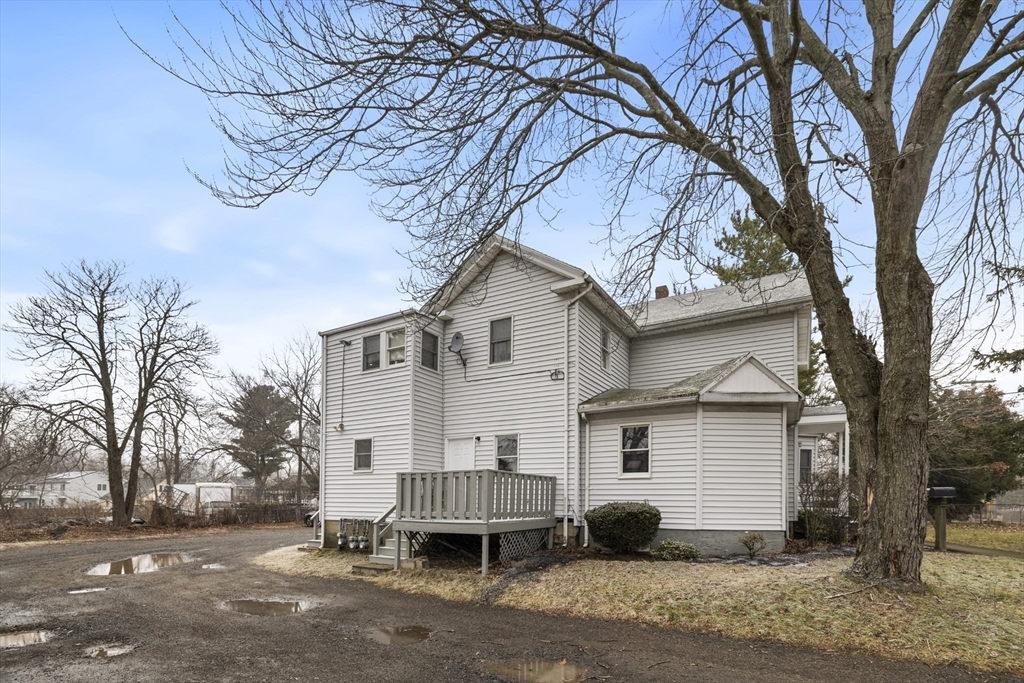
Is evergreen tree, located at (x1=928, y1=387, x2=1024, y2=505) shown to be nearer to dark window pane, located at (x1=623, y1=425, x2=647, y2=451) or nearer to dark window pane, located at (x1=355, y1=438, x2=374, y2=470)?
dark window pane, located at (x1=623, y1=425, x2=647, y2=451)

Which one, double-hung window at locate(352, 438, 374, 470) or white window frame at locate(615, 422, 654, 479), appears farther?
double-hung window at locate(352, 438, 374, 470)

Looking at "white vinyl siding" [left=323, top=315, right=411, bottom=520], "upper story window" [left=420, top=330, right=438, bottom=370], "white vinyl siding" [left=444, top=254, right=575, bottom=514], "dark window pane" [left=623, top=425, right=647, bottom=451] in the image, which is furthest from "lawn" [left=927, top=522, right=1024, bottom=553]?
"white vinyl siding" [left=323, top=315, right=411, bottom=520]

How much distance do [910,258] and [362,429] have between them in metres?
12.7

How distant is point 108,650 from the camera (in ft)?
23.8

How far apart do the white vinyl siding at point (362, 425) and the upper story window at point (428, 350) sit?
0.59 metres

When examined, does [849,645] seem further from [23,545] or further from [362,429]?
[23,545]

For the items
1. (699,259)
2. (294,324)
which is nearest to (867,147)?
(699,259)

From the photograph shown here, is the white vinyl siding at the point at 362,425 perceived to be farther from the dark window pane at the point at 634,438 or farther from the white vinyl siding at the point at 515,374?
the dark window pane at the point at 634,438

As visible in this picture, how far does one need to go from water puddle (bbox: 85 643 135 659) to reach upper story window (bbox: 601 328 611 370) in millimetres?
11164

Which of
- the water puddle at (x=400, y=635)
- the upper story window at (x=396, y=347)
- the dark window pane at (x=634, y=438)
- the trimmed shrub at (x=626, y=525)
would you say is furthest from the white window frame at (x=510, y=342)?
the water puddle at (x=400, y=635)

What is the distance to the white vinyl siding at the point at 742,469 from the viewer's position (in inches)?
498

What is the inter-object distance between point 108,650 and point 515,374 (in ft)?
31.5

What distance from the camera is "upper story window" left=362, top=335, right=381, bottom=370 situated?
16125 millimetres

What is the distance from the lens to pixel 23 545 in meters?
20.4
